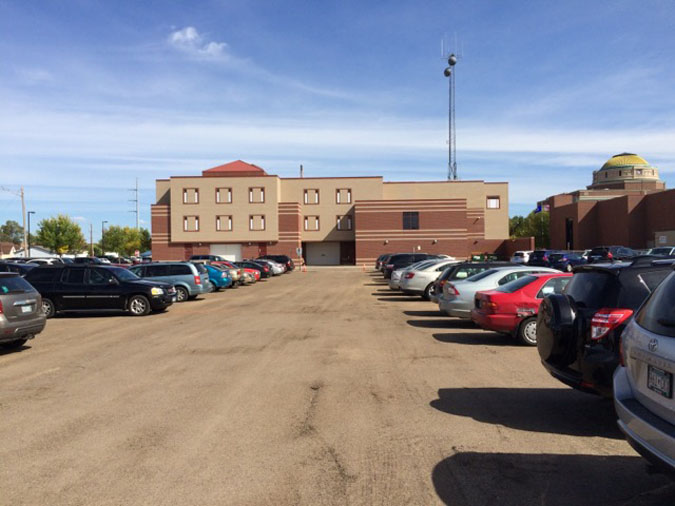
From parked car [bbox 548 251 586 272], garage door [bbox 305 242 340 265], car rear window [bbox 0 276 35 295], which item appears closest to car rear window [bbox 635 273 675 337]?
car rear window [bbox 0 276 35 295]

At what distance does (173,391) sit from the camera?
764 centimetres

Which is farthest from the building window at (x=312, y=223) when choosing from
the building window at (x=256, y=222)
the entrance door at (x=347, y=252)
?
the building window at (x=256, y=222)

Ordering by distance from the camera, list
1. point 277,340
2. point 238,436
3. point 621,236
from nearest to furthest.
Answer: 1. point 238,436
2. point 277,340
3. point 621,236

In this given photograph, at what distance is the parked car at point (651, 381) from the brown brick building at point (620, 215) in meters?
64.1

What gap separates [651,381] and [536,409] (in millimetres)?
2851

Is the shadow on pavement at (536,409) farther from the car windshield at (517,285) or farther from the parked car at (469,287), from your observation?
the parked car at (469,287)

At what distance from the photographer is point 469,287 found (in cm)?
1375

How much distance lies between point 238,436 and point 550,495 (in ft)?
9.46

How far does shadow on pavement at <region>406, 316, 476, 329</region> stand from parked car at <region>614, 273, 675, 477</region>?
9574 millimetres

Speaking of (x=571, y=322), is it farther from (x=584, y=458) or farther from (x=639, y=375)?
(x=639, y=375)

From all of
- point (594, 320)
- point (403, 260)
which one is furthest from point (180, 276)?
point (594, 320)

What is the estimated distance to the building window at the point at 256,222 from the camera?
2864 inches

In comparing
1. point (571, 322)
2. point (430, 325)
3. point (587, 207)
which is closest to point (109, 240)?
point (587, 207)

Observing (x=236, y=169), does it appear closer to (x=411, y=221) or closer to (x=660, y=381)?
(x=411, y=221)
